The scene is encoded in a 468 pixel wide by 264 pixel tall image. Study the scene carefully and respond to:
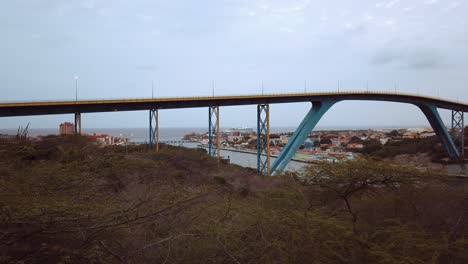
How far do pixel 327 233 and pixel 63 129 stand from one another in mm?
14849

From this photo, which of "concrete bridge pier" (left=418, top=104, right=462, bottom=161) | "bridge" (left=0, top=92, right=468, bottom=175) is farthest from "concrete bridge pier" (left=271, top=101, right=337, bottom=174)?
"concrete bridge pier" (left=418, top=104, right=462, bottom=161)

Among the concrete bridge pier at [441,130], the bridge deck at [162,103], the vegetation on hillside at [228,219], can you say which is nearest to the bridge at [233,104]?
the bridge deck at [162,103]

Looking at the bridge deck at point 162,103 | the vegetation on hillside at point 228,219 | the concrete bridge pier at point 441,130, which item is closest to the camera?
the vegetation on hillside at point 228,219

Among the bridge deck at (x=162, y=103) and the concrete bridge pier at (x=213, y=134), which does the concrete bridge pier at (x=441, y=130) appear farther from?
the concrete bridge pier at (x=213, y=134)

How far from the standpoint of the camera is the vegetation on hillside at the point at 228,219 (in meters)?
3.10

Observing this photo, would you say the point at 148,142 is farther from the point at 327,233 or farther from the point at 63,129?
the point at 327,233

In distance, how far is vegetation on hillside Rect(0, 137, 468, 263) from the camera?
Result: 310 centimetres

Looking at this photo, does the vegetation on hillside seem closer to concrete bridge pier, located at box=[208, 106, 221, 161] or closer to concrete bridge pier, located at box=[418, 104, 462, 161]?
concrete bridge pier, located at box=[208, 106, 221, 161]

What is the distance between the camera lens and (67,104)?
14875 millimetres

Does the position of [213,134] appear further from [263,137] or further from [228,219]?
[228,219]

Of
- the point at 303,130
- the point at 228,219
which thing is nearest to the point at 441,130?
the point at 303,130

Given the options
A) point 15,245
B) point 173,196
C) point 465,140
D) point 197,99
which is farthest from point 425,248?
point 465,140

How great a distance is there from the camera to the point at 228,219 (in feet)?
16.2

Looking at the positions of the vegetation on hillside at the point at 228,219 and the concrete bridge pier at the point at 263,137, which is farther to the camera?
the concrete bridge pier at the point at 263,137
